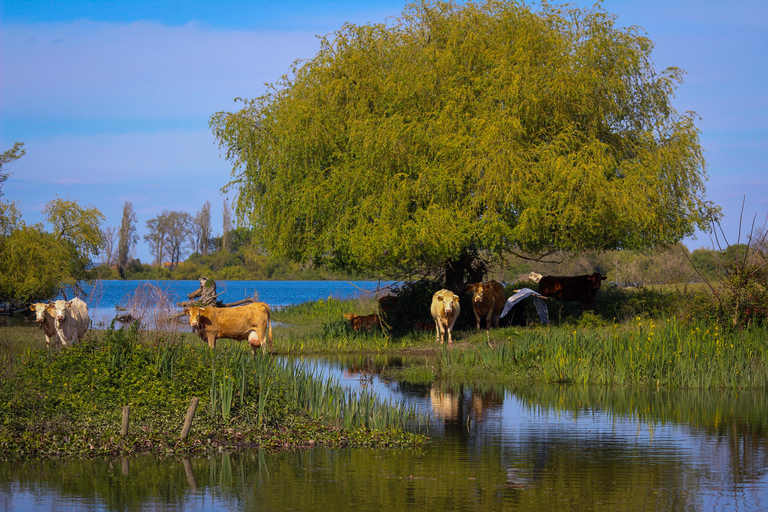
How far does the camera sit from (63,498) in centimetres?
919

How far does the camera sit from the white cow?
66.7 feet

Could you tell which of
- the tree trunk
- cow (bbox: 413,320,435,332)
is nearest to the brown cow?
cow (bbox: 413,320,435,332)

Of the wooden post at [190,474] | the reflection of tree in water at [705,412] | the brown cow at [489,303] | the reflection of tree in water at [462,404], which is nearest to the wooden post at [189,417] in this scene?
the wooden post at [190,474]

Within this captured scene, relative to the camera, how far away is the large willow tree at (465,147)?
24438 millimetres

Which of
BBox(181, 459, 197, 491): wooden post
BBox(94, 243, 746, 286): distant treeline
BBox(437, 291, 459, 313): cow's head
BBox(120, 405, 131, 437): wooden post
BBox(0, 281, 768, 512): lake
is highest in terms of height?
BBox(94, 243, 746, 286): distant treeline

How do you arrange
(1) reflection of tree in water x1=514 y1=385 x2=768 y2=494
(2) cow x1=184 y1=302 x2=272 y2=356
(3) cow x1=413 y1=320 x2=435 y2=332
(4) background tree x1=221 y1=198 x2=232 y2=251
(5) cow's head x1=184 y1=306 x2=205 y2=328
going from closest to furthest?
(1) reflection of tree in water x1=514 y1=385 x2=768 y2=494
(5) cow's head x1=184 y1=306 x2=205 y2=328
(2) cow x1=184 y1=302 x2=272 y2=356
(3) cow x1=413 y1=320 x2=435 y2=332
(4) background tree x1=221 y1=198 x2=232 y2=251

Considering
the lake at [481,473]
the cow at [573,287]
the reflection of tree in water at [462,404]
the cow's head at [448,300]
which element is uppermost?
the cow at [573,287]

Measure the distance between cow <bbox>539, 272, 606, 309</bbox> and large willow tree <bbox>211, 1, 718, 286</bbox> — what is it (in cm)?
141

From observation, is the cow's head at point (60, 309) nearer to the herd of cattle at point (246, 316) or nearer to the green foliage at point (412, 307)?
the herd of cattle at point (246, 316)

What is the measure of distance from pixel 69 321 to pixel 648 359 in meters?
14.9

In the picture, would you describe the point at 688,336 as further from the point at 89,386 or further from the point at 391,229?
the point at 89,386

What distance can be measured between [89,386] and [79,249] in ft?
90.6

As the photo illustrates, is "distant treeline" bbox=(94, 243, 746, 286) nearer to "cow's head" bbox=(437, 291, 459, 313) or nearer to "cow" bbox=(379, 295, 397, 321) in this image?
"cow" bbox=(379, 295, 397, 321)

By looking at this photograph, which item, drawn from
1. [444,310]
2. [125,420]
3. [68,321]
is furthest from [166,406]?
[444,310]
